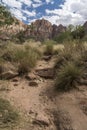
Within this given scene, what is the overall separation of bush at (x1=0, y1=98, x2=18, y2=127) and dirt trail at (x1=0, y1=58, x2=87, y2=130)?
353 millimetres

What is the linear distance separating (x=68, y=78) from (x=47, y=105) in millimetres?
1185

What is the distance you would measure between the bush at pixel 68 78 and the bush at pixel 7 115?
1.93m

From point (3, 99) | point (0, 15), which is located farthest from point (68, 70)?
point (0, 15)

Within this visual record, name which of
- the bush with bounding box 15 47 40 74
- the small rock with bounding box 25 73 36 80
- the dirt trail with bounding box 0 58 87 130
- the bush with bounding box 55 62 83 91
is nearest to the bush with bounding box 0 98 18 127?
the dirt trail with bounding box 0 58 87 130

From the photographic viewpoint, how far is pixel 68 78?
31.9 feet

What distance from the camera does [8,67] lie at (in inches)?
477

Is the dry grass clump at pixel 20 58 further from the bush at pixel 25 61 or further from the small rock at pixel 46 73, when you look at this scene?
the small rock at pixel 46 73

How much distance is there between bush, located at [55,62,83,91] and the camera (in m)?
9.72

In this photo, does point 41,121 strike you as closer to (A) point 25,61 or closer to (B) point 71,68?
(B) point 71,68

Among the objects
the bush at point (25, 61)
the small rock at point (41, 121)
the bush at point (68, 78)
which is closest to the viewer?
the small rock at point (41, 121)

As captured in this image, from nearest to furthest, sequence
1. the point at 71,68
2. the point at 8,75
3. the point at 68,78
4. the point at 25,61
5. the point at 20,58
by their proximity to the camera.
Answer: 1. the point at 68,78
2. the point at 71,68
3. the point at 8,75
4. the point at 25,61
5. the point at 20,58

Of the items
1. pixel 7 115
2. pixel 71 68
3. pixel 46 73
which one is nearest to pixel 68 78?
pixel 71 68

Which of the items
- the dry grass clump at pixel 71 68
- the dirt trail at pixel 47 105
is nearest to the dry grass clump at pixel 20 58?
the dirt trail at pixel 47 105

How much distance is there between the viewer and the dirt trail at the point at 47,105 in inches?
322
